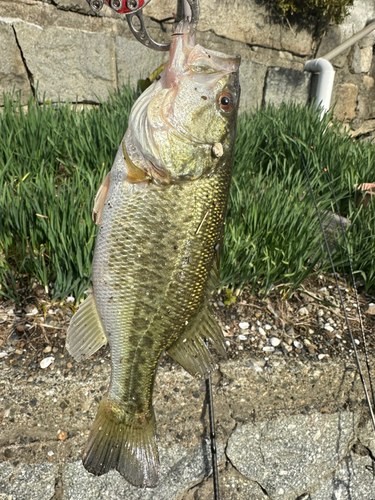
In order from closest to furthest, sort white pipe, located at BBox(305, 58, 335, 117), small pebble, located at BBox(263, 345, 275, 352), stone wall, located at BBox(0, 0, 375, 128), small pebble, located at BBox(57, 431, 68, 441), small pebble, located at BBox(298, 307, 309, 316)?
small pebble, located at BBox(57, 431, 68, 441), small pebble, located at BBox(263, 345, 275, 352), small pebble, located at BBox(298, 307, 309, 316), stone wall, located at BBox(0, 0, 375, 128), white pipe, located at BBox(305, 58, 335, 117)

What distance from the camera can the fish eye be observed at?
121 centimetres

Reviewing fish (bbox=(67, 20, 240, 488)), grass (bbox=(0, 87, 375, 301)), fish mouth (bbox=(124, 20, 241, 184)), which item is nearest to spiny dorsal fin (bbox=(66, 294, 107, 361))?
fish (bbox=(67, 20, 240, 488))

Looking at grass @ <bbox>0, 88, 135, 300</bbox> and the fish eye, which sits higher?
the fish eye

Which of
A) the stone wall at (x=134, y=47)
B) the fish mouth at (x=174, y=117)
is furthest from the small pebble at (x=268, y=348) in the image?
the stone wall at (x=134, y=47)

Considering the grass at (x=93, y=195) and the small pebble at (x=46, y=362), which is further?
the grass at (x=93, y=195)

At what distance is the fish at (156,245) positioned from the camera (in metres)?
1.12

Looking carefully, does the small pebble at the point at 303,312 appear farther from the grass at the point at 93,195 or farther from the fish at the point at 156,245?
the fish at the point at 156,245

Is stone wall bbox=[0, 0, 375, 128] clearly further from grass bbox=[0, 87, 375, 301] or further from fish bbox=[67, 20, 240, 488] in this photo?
fish bbox=[67, 20, 240, 488]

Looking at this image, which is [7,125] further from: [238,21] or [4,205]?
[238,21]

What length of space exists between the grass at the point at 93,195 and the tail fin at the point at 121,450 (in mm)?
→ 938

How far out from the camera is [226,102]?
1220 millimetres

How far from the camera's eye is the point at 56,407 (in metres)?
1.85

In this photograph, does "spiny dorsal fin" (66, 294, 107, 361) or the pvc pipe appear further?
the pvc pipe

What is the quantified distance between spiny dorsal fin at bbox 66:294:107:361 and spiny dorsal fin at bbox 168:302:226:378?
0.23m
